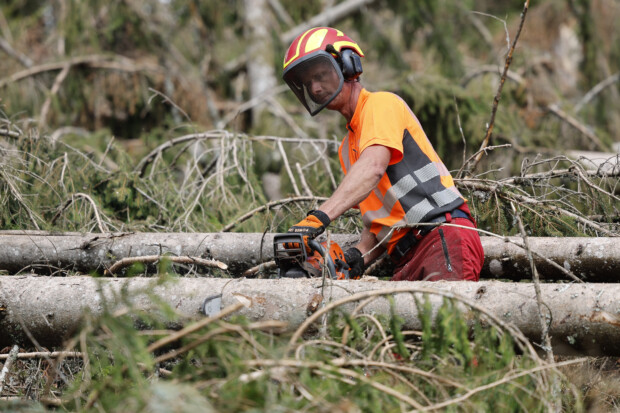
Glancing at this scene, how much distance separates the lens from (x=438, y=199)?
11.0 ft

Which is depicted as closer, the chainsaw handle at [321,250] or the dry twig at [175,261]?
the chainsaw handle at [321,250]

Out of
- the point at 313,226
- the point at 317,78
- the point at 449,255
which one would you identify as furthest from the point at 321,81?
the point at 449,255

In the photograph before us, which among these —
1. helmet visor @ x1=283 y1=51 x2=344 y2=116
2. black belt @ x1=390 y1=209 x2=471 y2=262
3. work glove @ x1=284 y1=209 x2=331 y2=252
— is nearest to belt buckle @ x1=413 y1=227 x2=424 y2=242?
black belt @ x1=390 y1=209 x2=471 y2=262

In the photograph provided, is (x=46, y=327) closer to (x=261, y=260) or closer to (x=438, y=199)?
(x=261, y=260)

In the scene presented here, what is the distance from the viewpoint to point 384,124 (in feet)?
10.6

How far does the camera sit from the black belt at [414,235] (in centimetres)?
339

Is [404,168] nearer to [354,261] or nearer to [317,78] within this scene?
[354,261]

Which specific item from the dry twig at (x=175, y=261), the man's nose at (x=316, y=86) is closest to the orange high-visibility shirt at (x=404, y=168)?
the man's nose at (x=316, y=86)

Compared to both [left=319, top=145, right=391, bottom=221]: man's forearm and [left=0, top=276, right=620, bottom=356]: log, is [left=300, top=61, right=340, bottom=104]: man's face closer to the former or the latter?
[left=319, top=145, right=391, bottom=221]: man's forearm

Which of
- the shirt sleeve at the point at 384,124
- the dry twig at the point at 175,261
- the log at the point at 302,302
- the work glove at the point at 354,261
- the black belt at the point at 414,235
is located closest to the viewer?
the log at the point at 302,302

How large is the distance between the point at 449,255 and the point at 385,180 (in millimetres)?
538

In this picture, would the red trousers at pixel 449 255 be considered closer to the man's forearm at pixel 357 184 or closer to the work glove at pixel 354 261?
the work glove at pixel 354 261

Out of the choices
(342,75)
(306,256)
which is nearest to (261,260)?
(306,256)

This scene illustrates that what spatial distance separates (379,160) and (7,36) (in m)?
8.39
